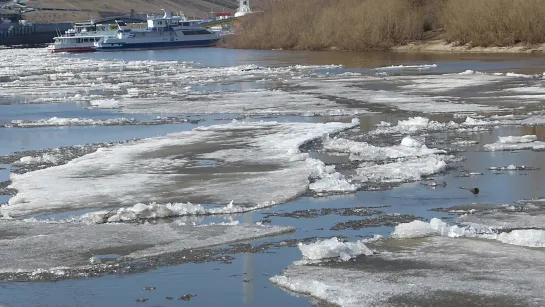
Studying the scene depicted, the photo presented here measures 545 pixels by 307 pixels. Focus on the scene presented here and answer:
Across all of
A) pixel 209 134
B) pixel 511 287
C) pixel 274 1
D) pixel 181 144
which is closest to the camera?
pixel 511 287

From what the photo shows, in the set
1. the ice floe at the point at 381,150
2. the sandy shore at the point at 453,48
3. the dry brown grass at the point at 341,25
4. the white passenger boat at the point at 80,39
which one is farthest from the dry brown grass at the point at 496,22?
the white passenger boat at the point at 80,39

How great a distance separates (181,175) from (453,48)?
148 feet

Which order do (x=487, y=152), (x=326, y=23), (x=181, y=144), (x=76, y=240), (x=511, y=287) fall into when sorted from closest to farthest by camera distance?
1. (x=511, y=287)
2. (x=76, y=240)
3. (x=487, y=152)
4. (x=181, y=144)
5. (x=326, y=23)

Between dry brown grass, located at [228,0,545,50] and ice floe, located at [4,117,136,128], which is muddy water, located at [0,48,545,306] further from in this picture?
dry brown grass, located at [228,0,545,50]

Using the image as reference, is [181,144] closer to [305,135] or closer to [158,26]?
[305,135]

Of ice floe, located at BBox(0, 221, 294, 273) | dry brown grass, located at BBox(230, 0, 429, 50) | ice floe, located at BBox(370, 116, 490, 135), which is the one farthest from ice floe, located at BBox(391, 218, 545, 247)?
dry brown grass, located at BBox(230, 0, 429, 50)

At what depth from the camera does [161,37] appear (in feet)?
300

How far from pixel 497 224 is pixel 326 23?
190 feet

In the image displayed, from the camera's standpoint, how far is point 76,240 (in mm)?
9070

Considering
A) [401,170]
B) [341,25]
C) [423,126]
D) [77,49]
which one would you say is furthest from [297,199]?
[77,49]

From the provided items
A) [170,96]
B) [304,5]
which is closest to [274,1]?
[304,5]

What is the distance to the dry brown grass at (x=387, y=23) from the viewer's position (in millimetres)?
51969

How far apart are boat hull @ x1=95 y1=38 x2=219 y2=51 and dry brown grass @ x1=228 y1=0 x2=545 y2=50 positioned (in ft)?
37.5

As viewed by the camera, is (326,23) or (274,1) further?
(274,1)
